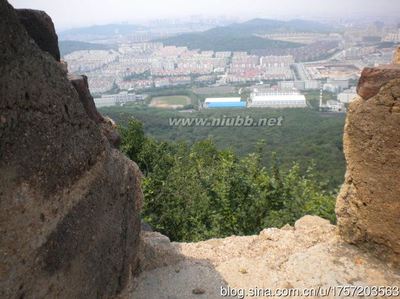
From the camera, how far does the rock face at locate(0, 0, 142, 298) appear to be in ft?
11.1

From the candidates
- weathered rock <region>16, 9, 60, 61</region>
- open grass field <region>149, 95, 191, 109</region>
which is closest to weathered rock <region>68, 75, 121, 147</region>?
weathered rock <region>16, 9, 60, 61</region>

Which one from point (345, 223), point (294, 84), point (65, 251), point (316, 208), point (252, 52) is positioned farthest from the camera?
point (252, 52)

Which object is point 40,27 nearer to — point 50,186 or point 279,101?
point 50,186

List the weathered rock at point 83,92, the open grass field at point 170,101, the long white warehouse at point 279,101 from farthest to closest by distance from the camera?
1. the open grass field at point 170,101
2. the long white warehouse at point 279,101
3. the weathered rock at point 83,92

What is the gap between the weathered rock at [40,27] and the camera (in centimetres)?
430

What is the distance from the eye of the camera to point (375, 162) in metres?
5.81

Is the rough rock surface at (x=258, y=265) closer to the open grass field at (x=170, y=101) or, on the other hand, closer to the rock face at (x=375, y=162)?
the rock face at (x=375, y=162)

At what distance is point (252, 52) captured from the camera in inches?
3925

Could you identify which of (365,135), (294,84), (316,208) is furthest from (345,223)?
(294,84)

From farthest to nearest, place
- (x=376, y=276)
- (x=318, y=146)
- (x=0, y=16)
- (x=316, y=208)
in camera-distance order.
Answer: (x=318, y=146) → (x=316, y=208) → (x=376, y=276) → (x=0, y=16)

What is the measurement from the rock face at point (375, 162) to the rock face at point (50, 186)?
341 centimetres

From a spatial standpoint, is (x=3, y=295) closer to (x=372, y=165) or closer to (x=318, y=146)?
(x=372, y=165)

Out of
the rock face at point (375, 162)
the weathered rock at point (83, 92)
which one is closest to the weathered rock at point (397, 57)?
the rock face at point (375, 162)

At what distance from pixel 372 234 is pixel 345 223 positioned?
17.9 inches
